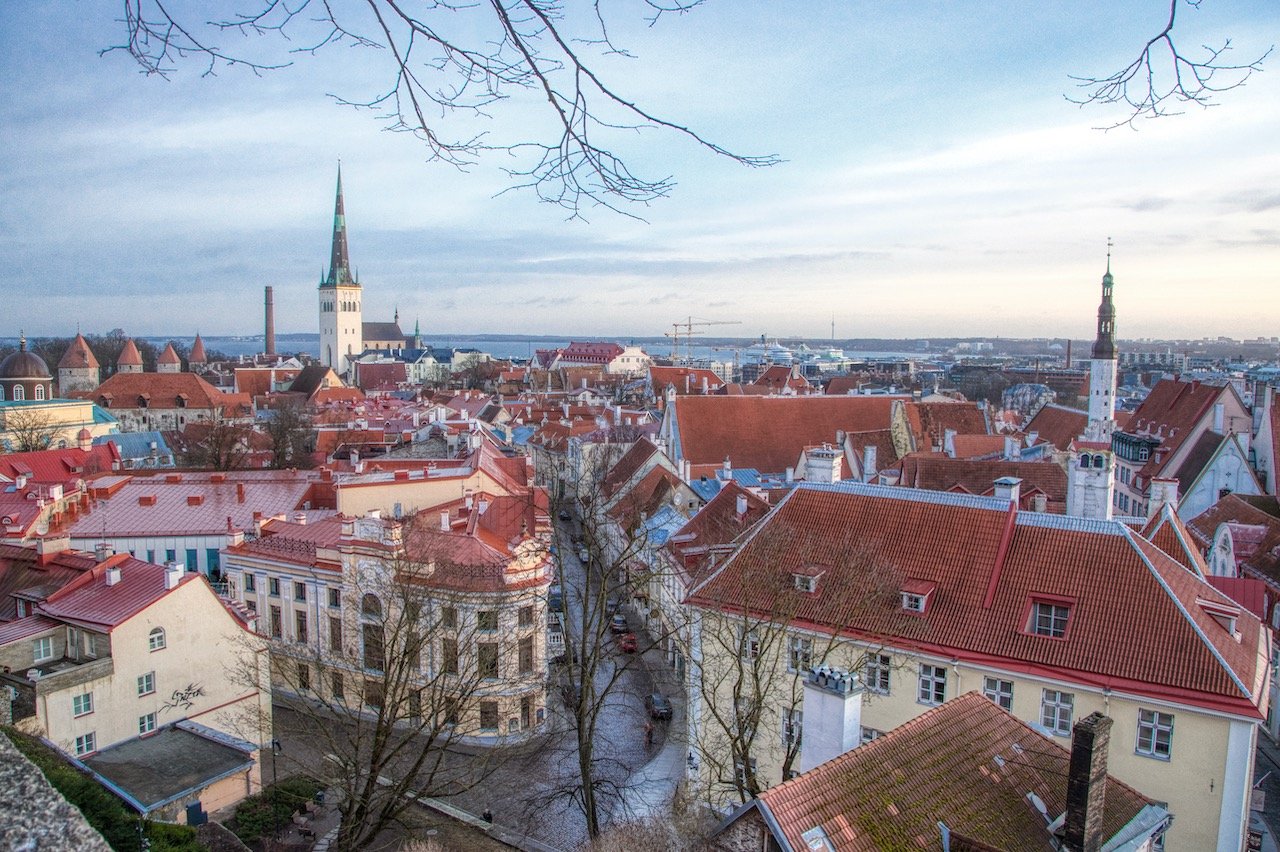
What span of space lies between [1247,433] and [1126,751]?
29.9m

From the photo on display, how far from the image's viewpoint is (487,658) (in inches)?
701

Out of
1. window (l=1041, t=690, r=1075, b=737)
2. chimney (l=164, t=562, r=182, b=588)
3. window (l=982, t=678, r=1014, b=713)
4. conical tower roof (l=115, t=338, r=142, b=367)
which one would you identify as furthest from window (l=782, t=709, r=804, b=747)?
conical tower roof (l=115, t=338, r=142, b=367)

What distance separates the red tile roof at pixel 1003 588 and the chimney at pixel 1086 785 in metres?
5.63

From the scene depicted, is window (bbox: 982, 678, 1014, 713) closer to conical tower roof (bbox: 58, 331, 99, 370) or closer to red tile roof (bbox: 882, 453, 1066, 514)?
red tile roof (bbox: 882, 453, 1066, 514)

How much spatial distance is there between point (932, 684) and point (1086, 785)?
22.8 feet

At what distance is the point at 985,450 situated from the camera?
3650 centimetres

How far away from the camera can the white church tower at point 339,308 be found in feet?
406

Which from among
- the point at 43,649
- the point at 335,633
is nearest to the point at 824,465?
the point at 335,633

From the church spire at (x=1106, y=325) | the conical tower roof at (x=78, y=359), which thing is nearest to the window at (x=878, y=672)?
the church spire at (x=1106, y=325)

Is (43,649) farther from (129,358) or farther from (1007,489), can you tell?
(129,358)

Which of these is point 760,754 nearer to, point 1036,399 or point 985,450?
point 985,450

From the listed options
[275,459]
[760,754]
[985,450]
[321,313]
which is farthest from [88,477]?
[321,313]

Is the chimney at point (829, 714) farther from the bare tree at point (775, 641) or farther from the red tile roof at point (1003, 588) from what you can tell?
the red tile roof at point (1003, 588)

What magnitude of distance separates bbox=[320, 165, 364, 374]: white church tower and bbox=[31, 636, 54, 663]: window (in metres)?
108
